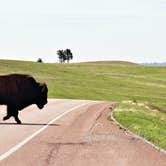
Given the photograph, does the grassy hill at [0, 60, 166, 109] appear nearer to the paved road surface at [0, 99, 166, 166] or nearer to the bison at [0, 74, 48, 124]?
the bison at [0, 74, 48, 124]

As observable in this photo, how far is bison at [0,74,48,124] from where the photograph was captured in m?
26.6

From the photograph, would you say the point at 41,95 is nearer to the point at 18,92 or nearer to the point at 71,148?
the point at 18,92

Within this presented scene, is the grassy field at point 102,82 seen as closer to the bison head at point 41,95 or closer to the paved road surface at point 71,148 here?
the bison head at point 41,95

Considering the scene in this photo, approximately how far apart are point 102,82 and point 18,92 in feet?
294

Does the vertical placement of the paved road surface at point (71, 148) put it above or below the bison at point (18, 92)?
below

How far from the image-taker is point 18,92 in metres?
26.9

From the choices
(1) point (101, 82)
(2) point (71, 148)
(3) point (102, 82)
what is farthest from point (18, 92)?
(3) point (102, 82)

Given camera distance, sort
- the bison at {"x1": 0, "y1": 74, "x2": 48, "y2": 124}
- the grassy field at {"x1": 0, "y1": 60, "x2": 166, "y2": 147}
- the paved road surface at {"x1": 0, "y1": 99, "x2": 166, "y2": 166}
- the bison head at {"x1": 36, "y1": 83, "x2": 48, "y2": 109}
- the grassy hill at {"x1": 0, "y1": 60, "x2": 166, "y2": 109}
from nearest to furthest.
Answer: the paved road surface at {"x1": 0, "y1": 99, "x2": 166, "y2": 166} → the bison at {"x1": 0, "y1": 74, "x2": 48, "y2": 124} → the bison head at {"x1": 36, "y1": 83, "x2": 48, "y2": 109} → the grassy field at {"x1": 0, "y1": 60, "x2": 166, "y2": 147} → the grassy hill at {"x1": 0, "y1": 60, "x2": 166, "y2": 109}

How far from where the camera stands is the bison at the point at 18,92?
87.2ft

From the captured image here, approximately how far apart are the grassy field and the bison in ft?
104

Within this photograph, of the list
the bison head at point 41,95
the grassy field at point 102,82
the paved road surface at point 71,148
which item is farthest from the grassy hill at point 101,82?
the paved road surface at point 71,148

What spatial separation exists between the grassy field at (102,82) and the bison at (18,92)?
31.8 metres

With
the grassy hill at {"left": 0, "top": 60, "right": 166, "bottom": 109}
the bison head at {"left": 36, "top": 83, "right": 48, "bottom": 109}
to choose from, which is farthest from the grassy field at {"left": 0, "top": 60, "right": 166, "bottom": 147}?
the bison head at {"left": 36, "top": 83, "right": 48, "bottom": 109}

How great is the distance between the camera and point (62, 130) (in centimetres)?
2350
